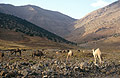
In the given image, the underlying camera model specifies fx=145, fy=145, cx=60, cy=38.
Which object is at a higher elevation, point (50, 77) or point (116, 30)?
point (116, 30)

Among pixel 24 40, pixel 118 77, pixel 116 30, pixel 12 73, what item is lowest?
pixel 118 77

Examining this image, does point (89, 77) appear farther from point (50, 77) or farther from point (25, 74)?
point (25, 74)

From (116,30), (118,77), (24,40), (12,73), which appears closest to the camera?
(12,73)

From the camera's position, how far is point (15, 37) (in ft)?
307

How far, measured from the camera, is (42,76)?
13.7 meters

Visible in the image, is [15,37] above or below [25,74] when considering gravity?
above

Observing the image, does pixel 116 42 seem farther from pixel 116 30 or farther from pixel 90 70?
pixel 90 70

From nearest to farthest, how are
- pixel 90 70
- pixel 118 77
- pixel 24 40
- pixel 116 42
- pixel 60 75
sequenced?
pixel 60 75, pixel 118 77, pixel 90 70, pixel 24 40, pixel 116 42

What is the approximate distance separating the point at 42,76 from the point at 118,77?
8.27 meters

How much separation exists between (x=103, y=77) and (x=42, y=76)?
6.49 metres

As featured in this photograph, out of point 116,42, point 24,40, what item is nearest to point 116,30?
point 116,42

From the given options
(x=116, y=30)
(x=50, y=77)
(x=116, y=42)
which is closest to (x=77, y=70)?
(x=50, y=77)

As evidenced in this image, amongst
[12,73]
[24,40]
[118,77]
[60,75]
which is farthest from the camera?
[24,40]

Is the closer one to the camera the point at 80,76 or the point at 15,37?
the point at 80,76
